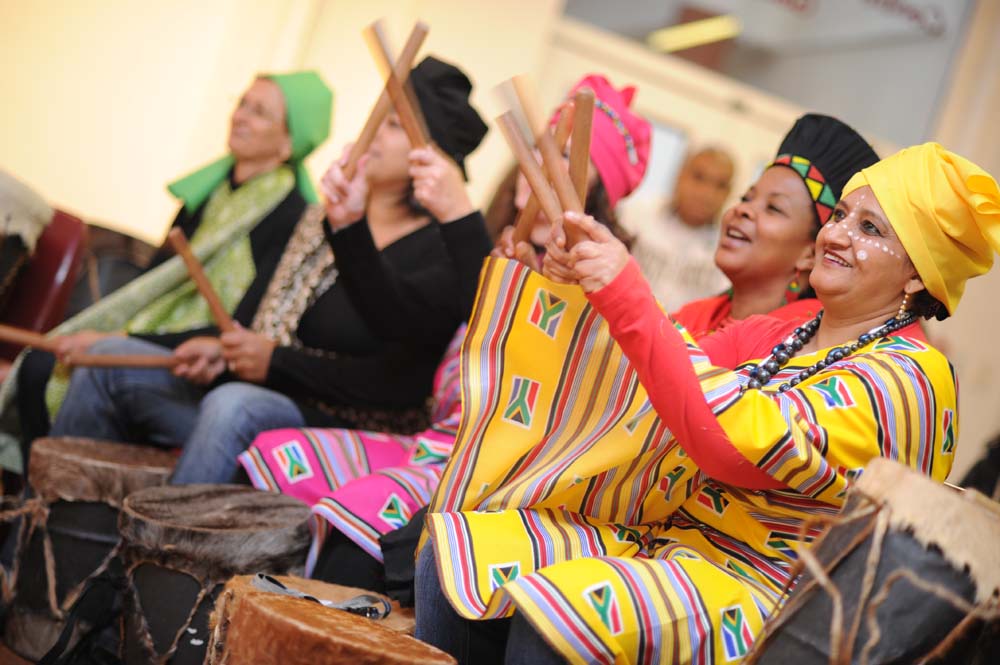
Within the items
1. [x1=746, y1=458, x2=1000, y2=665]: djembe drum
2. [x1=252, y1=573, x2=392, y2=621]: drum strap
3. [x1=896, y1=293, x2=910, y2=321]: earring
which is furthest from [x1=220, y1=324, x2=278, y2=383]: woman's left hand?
[x1=746, y1=458, x2=1000, y2=665]: djembe drum

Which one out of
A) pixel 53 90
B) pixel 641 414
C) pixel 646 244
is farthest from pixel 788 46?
pixel 641 414

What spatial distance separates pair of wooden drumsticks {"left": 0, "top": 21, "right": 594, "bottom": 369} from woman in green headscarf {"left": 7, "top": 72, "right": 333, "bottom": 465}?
131mm

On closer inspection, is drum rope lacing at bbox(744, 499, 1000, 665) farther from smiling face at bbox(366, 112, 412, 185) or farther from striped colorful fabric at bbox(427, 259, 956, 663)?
smiling face at bbox(366, 112, 412, 185)

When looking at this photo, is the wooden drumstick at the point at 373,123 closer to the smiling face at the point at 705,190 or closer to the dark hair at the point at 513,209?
the dark hair at the point at 513,209

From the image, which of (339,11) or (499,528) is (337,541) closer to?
(499,528)

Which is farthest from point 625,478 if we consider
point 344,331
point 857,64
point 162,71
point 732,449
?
point 857,64

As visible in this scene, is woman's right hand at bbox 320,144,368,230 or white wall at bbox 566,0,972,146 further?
white wall at bbox 566,0,972,146

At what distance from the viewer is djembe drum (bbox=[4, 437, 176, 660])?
2.12 metres

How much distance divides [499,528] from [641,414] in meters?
0.30

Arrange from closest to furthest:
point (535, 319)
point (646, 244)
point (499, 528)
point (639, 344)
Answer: point (639, 344)
point (499, 528)
point (535, 319)
point (646, 244)

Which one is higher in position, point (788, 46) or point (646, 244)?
point (788, 46)

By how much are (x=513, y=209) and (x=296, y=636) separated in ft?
5.87

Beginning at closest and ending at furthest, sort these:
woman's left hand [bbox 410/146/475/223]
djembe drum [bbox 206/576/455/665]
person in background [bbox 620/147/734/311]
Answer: djembe drum [bbox 206/576/455/665] → woman's left hand [bbox 410/146/475/223] → person in background [bbox 620/147/734/311]

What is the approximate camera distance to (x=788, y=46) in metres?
5.84
